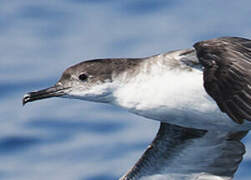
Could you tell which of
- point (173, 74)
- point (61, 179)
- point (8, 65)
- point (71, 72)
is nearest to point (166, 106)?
point (173, 74)

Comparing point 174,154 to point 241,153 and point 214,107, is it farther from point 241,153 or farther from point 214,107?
point 214,107

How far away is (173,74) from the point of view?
527 inches

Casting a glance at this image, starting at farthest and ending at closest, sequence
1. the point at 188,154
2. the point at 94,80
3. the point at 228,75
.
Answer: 1. the point at 188,154
2. the point at 94,80
3. the point at 228,75

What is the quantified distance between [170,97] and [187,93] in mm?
200

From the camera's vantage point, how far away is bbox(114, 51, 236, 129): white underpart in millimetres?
13320

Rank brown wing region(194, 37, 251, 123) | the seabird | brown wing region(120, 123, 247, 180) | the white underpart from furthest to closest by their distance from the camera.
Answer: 1. brown wing region(120, 123, 247, 180)
2. the white underpart
3. the seabird
4. brown wing region(194, 37, 251, 123)

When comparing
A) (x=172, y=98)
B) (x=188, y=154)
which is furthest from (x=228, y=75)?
(x=188, y=154)

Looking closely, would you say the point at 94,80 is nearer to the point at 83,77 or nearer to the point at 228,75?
the point at 83,77

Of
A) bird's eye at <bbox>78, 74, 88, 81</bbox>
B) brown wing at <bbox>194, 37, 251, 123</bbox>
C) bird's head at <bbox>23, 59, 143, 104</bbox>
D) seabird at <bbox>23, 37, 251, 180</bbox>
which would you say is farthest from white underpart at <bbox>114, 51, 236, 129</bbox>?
brown wing at <bbox>194, 37, 251, 123</bbox>

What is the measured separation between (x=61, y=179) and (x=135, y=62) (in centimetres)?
519

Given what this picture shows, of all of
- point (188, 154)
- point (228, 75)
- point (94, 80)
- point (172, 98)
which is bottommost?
point (188, 154)

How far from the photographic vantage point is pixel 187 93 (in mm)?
13312

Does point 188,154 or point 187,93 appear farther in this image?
point 188,154

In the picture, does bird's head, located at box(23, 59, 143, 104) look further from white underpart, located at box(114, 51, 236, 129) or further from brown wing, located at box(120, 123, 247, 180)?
brown wing, located at box(120, 123, 247, 180)
